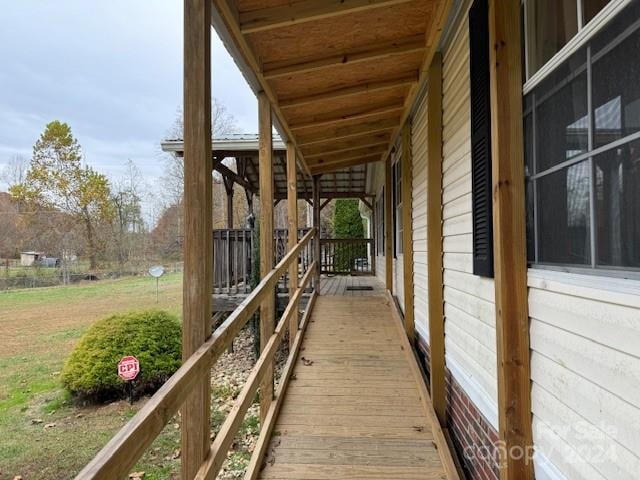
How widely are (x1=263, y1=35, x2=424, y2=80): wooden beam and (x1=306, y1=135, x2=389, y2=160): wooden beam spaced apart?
255 cm

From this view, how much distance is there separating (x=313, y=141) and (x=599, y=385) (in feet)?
14.0

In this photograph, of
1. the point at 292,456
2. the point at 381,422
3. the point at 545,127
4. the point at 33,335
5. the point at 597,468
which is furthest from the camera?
the point at 33,335

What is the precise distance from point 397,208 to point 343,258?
6.01m

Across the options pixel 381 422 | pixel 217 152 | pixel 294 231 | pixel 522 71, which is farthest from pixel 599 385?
pixel 217 152

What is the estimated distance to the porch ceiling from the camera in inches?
83.1

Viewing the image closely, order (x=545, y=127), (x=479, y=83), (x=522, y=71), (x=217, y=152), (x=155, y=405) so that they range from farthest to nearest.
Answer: (x=217, y=152), (x=479, y=83), (x=522, y=71), (x=545, y=127), (x=155, y=405)

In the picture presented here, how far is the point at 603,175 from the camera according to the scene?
111 cm

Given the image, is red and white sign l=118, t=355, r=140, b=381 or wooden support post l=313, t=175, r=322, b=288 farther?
wooden support post l=313, t=175, r=322, b=288

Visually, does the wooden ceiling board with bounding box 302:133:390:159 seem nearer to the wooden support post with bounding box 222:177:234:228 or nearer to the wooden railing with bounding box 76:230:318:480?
the wooden railing with bounding box 76:230:318:480

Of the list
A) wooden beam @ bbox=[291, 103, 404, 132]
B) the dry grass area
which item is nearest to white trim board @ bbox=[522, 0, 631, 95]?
wooden beam @ bbox=[291, 103, 404, 132]

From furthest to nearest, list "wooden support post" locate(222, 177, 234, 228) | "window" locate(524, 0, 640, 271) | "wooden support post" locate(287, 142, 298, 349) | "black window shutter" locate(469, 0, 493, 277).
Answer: "wooden support post" locate(222, 177, 234, 228) → "wooden support post" locate(287, 142, 298, 349) → "black window shutter" locate(469, 0, 493, 277) → "window" locate(524, 0, 640, 271)

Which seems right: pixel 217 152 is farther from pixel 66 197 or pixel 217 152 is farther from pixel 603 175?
pixel 66 197

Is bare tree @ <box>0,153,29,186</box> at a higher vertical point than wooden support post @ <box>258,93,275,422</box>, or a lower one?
higher

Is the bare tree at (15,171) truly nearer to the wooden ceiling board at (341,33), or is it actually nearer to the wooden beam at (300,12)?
the wooden ceiling board at (341,33)
